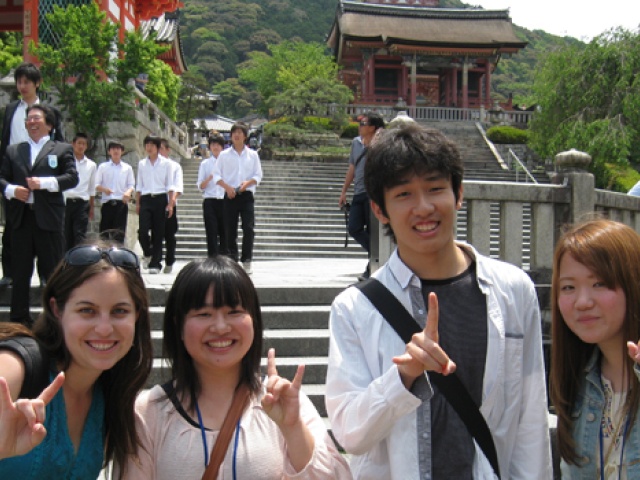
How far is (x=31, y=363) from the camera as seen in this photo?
1880 millimetres

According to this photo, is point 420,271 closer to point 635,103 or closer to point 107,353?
point 107,353

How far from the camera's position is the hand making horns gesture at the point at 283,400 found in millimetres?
1905

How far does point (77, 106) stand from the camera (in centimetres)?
1213

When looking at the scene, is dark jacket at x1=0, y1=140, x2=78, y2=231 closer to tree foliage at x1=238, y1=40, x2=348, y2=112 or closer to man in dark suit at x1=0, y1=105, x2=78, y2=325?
man in dark suit at x1=0, y1=105, x2=78, y2=325

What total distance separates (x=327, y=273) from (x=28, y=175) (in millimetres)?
3886

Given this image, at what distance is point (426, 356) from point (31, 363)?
1.10m

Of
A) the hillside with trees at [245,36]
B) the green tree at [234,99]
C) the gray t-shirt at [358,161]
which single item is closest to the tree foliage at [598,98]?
the gray t-shirt at [358,161]

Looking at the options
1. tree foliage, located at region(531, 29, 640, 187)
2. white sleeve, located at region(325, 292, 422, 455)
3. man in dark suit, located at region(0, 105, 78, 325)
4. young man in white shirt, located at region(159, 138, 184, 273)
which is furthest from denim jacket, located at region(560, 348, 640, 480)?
tree foliage, located at region(531, 29, 640, 187)

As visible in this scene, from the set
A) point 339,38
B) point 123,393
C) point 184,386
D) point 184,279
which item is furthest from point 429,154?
point 339,38

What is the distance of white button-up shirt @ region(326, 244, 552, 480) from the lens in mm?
1820

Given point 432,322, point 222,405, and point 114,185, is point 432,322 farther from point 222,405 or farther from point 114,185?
point 114,185

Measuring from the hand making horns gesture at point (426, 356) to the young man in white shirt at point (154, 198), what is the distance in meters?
5.88

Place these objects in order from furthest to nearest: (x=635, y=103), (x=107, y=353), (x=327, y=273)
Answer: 1. (x=635, y=103)
2. (x=327, y=273)
3. (x=107, y=353)

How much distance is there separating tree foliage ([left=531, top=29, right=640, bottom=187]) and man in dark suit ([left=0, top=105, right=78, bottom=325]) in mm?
13976
